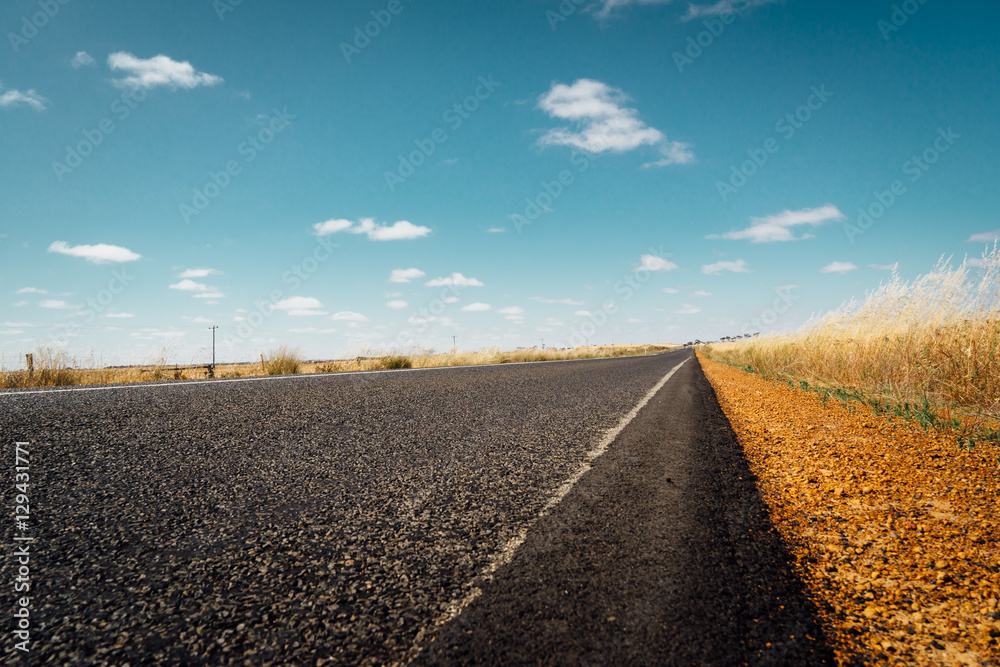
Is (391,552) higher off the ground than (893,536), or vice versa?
(391,552)

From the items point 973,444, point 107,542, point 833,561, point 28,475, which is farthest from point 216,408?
point 973,444

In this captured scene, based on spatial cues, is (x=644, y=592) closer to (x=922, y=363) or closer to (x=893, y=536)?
(x=893, y=536)

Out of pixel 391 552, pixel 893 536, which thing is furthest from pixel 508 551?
pixel 893 536

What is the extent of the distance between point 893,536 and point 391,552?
2247 mm

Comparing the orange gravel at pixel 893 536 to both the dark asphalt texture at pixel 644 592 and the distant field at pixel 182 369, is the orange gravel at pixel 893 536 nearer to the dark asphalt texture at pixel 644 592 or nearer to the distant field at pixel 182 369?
the dark asphalt texture at pixel 644 592

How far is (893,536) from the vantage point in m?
2.14

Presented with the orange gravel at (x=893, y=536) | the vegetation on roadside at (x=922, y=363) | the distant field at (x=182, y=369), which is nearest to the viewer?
the orange gravel at (x=893, y=536)

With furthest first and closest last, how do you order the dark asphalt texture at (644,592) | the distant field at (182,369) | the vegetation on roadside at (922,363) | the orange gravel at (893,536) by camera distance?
the distant field at (182,369) < the vegetation on roadside at (922,363) < the orange gravel at (893,536) < the dark asphalt texture at (644,592)

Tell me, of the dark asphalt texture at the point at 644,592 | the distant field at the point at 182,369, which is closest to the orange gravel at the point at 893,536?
the dark asphalt texture at the point at 644,592

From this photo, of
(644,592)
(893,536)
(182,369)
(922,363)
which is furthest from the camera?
(182,369)

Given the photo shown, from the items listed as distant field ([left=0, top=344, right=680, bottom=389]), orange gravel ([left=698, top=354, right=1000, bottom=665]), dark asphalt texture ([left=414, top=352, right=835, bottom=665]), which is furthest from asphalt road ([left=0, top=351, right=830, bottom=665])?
distant field ([left=0, top=344, right=680, bottom=389])

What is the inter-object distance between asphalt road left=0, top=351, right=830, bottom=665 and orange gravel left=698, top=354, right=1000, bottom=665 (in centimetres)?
14

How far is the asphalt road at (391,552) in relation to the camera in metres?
1.35

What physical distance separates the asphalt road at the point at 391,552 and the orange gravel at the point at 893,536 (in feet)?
0.46
